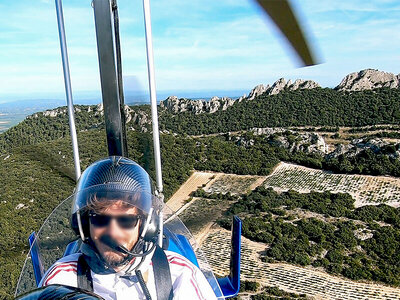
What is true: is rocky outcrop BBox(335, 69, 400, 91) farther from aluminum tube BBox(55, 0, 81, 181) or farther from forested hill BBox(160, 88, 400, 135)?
aluminum tube BBox(55, 0, 81, 181)

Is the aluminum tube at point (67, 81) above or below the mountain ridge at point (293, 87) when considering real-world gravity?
above

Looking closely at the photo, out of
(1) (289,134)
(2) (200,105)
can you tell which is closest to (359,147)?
(1) (289,134)

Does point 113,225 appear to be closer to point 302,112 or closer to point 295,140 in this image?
point 295,140

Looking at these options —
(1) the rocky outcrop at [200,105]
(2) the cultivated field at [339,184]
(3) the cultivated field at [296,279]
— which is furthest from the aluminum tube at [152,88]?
(1) the rocky outcrop at [200,105]

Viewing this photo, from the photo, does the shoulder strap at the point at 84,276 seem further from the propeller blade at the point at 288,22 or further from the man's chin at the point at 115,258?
the propeller blade at the point at 288,22

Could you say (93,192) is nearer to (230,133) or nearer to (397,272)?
(397,272)
